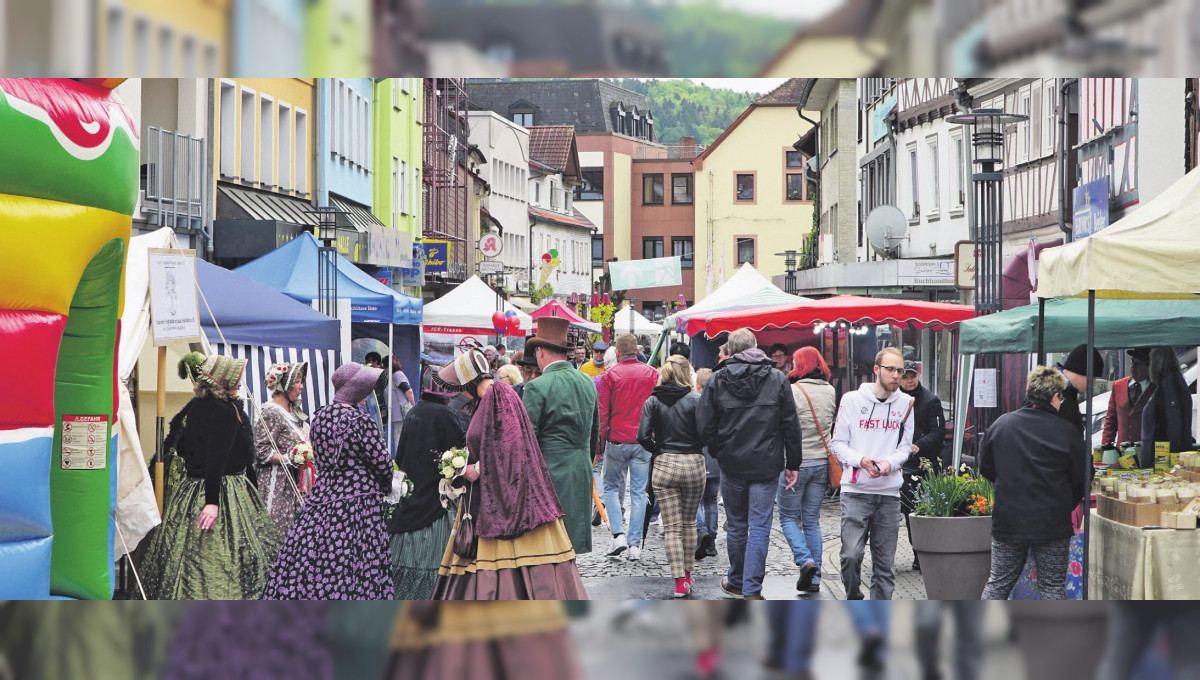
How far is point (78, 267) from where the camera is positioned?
5.21 metres

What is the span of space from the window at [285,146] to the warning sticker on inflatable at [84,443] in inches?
710

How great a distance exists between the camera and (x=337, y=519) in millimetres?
7445

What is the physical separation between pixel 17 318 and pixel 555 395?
4.69 m

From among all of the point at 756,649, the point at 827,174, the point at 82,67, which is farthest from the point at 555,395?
the point at 827,174

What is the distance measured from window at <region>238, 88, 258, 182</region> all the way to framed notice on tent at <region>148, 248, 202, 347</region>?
13.3 meters

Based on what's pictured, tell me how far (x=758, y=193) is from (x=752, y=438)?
57.1 meters

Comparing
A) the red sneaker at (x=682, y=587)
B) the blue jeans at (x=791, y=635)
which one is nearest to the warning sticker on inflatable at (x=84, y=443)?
the blue jeans at (x=791, y=635)

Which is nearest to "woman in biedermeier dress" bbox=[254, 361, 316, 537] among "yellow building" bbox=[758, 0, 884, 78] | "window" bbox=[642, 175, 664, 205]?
"yellow building" bbox=[758, 0, 884, 78]

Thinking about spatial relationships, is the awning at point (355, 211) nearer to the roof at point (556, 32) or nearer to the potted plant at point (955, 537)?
the potted plant at point (955, 537)

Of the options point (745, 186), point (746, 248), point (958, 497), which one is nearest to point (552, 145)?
point (745, 186)

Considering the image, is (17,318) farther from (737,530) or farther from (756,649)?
(737,530)

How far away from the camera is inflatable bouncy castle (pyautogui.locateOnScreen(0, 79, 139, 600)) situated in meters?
4.77

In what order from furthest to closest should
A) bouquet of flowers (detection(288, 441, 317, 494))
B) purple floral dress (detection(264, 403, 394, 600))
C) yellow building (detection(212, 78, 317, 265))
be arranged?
yellow building (detection(212, 78, 317, 265)) → bouquet of flowers (detection(288, 441, 317, 494)) → purple floral dress (detection(264, 403, 394, 600))

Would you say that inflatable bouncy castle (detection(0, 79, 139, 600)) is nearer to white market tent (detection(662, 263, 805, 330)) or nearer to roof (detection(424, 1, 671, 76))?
roof (detection(424, 1, 671, 76))
